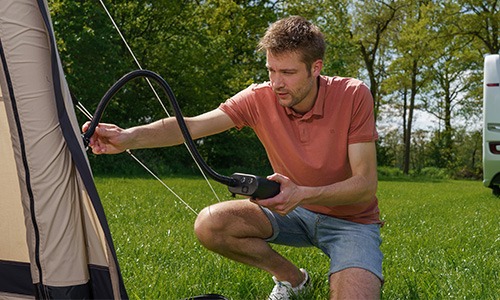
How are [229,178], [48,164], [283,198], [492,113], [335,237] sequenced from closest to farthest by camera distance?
[48,164]
[229,178]
[283,198]
[335,237]
[492,113]

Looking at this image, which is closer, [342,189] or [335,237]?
[342,189]

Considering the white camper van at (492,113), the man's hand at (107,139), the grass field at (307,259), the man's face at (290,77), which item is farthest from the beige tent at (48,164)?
the white camper van at (492,113)

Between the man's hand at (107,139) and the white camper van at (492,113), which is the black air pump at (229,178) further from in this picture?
the white camper van at (492,113)

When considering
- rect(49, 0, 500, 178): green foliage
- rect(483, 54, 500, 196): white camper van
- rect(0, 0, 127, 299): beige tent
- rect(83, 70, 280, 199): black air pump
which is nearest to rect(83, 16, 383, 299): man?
rect(83, 70, 280, 199): black air pump

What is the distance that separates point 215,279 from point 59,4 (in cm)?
1595

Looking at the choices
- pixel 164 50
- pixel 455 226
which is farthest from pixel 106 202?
pixel 164 50

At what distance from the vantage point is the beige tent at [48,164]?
7.33 feet

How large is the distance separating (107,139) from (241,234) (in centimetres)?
84

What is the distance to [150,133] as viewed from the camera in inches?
127

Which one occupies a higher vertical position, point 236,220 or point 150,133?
point 150,133

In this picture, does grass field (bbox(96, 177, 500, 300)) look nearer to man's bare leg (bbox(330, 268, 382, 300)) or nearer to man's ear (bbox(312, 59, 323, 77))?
man's bare leg (bbox(330, 268, 382, 300))

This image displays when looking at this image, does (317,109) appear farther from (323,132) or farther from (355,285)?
(355,285)

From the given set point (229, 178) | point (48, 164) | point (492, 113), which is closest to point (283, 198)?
point (229, 178)

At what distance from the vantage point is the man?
307 cm
